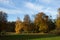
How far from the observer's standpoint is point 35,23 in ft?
278

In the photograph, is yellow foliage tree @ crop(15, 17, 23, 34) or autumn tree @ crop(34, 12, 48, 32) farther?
yellow foliage tree @ crop(15, 17, 23, 34)

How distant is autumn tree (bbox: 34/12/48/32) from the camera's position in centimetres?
8262

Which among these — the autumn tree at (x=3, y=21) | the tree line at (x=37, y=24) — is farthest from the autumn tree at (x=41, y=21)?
the autumn tree at (x=3, y=21)

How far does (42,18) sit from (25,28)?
991 centimetres

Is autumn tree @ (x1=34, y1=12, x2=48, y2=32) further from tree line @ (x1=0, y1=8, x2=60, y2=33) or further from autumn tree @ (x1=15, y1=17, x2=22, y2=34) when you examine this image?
autumn tree @ (x1=15, y1=17, x2=22, y2=34)

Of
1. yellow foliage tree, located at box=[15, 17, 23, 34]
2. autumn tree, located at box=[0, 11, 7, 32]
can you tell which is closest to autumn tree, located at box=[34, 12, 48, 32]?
yellow foliage tree, located at box=[15, 17, 23, 34]

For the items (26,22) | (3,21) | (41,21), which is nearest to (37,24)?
(41,21)

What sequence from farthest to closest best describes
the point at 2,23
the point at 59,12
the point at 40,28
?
the point at 40,28, the point at 59,12, the point at 2,23

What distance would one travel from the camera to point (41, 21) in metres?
83.4

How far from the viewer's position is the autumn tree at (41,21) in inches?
3253

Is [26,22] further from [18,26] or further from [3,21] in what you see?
[3,21]

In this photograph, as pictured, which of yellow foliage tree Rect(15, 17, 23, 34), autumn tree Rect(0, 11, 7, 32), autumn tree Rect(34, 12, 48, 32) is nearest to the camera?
autumn tree Rect(0, 11, 7, 32)

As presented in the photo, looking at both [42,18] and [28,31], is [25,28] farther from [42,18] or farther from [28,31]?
[42,18]

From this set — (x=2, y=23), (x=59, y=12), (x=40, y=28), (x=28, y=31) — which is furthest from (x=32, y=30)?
(x=2, y=23)
